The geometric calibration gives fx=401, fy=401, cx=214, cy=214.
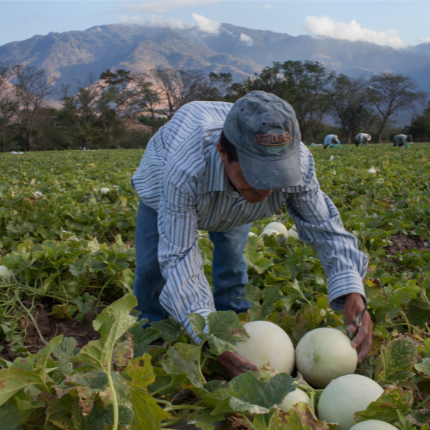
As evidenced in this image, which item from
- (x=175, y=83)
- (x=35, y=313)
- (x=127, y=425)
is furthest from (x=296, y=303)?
(x=175, y=83)

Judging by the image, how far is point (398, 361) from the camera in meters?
1.32

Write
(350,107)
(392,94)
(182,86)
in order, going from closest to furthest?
(350,107) → (392,94) → (182,86)

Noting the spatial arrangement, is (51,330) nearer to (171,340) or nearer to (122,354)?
(171,340)

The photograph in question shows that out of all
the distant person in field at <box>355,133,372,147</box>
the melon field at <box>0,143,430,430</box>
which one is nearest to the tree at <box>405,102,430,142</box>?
the distant person in field at <box>355,133,372,147</box>

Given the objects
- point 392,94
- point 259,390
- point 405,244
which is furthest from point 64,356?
point 392,94

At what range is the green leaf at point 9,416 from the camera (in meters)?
1.10

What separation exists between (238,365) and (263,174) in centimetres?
64

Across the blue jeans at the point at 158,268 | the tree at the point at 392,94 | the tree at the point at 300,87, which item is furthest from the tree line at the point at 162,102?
the blue jeans at the point at 158,268

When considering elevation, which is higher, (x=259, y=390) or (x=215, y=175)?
(x=215, y=175)

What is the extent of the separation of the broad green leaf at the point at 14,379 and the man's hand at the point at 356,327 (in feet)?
3.49

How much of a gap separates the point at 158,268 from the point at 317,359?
0.93 m

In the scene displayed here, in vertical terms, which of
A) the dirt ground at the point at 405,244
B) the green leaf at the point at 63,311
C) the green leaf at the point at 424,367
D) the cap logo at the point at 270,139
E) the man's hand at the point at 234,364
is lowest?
the green leaf at the point at 63,311

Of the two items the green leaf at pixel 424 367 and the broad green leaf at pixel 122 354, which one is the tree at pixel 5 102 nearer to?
the broad green leaf at pixel 122 354

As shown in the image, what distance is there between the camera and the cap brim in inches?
48.8
